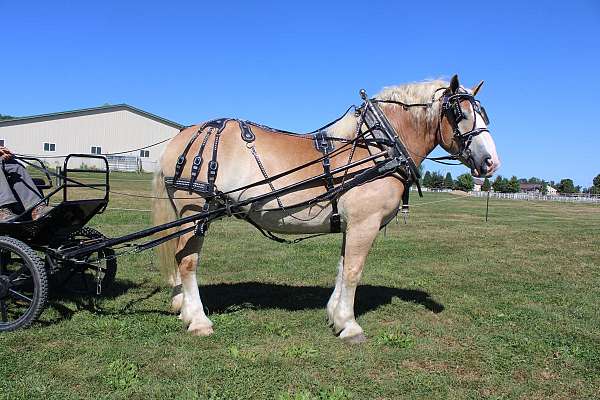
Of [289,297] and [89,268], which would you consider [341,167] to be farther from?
[89,268]

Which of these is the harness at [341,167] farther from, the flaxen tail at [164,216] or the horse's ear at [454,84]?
the flaxen tail at [164,216]

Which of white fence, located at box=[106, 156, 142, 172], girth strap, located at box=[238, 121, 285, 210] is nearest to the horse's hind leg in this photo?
girth strap, located at box=[238, 121, 285, 210]

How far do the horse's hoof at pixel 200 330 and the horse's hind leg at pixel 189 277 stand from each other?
0.08 metres

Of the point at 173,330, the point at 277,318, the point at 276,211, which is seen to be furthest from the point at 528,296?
the point at 173,330

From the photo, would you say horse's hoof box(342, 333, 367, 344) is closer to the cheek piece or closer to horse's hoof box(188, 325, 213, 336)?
horse's hoof box(188, 325, 213, 336)

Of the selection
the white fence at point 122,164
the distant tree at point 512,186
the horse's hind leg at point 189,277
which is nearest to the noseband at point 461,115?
the horse's hind leg at point 189,277

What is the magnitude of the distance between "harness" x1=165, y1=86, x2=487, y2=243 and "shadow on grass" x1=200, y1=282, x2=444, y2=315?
1542mm

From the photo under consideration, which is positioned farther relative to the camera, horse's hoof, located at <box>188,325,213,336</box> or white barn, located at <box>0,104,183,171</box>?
white barn, located at <box>0,104,183,171</box>

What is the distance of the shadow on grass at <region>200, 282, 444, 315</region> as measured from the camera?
6520mm

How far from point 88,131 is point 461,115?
5488 centimetres

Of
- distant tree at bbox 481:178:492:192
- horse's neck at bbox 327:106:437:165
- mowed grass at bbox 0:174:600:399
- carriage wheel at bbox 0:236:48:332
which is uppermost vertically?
horse's neck at bbox 327:106:437:165

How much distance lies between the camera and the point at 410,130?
217 inches

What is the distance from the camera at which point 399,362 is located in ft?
15.4

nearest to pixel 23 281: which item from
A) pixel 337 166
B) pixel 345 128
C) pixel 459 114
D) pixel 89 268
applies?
pixel 89 268
